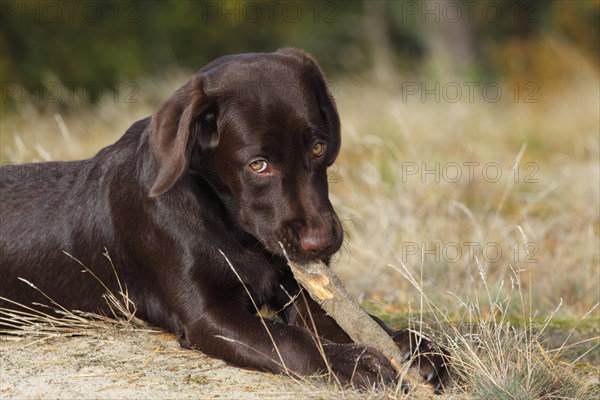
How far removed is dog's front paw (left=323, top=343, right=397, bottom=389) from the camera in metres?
3.54

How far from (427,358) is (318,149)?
0.95 meters

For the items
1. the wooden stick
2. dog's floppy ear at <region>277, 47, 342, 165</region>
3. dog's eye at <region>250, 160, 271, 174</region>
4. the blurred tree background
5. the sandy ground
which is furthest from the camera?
the blurred tree background

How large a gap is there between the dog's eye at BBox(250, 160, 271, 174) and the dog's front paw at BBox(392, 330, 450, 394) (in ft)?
2.79

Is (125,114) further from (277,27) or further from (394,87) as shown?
(277,27)

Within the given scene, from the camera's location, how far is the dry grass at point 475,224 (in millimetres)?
3779

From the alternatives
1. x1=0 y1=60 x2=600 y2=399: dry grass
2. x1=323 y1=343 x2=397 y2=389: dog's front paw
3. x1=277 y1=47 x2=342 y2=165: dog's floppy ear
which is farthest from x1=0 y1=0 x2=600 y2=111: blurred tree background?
x1=323 y1=343 x2=397 y2=389: dog's front paw

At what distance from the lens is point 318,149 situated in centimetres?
389

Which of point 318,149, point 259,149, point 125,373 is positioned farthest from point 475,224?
point 125,373

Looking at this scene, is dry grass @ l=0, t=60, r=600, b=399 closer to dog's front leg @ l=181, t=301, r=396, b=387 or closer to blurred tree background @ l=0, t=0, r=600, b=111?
dog's front leg @ l=181, t=301, r=396, b=387

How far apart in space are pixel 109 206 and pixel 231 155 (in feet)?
2.42

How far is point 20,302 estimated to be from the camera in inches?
174

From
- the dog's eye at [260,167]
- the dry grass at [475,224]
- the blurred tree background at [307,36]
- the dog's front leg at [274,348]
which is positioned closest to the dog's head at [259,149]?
the dog's eye at [260,167]

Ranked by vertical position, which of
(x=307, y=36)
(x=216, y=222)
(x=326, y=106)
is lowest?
(x=307, y=36)

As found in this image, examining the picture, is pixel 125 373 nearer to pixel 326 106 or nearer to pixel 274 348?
pixel 274 348
